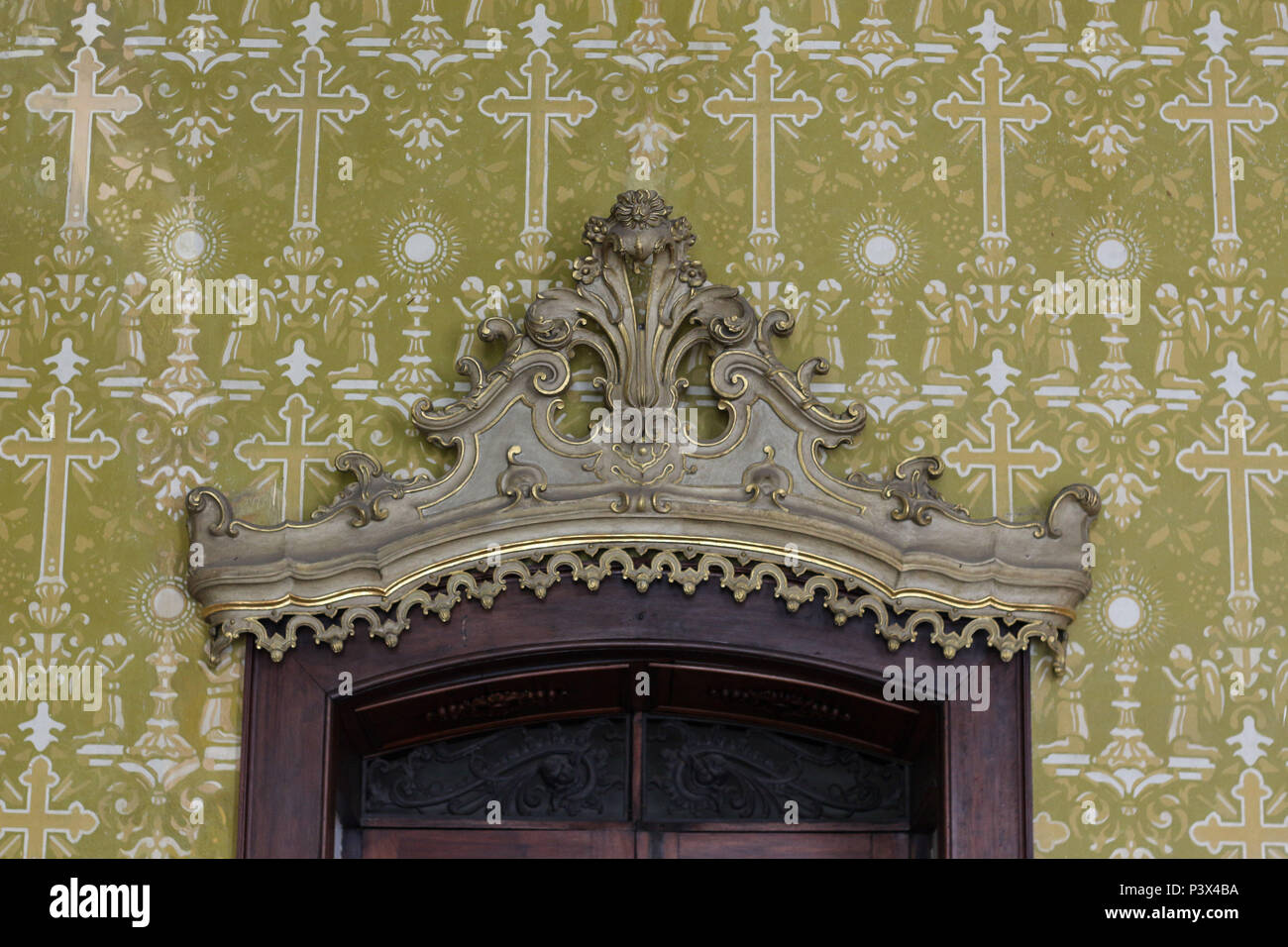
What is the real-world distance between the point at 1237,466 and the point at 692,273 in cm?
117

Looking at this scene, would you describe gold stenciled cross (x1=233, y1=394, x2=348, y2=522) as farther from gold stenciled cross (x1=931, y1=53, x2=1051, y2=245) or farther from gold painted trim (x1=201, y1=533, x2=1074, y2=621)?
gold stenciled cross (x1=931, y1=53, x2=1051, y2=245)

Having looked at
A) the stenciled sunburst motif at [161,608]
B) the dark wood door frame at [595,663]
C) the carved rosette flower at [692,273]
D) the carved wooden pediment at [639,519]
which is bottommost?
the dark wood door frame at [595,663]

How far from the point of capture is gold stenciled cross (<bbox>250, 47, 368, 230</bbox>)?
158 inches

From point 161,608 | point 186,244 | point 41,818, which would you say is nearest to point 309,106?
point 186,244

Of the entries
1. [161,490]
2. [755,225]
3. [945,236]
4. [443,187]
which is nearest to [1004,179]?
[945,236]

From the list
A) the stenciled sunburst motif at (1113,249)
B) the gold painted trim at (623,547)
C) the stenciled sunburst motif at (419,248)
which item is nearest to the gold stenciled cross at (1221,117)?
the stenciled sunburst motif at (1113,249)

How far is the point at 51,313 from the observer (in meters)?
3.94

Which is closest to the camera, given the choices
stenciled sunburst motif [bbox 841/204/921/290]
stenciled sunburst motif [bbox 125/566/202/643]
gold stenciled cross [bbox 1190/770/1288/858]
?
gold stenciled cross [bbox 1190/770/1288/858]

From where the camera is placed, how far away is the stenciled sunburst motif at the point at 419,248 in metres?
3.95

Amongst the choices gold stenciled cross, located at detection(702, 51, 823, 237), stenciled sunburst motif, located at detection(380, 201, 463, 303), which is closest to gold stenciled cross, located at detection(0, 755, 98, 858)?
stenciled sunburst motif, located at detection(380, 201, 463, 303)

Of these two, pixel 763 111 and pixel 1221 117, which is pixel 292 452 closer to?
pixel 763 111

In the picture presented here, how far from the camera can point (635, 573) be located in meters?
3.74

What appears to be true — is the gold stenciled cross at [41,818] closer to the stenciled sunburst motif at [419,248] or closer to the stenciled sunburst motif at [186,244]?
the stenciled sunburst motif at [186,244]

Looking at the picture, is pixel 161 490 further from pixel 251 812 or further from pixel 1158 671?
pixel 1158 671
